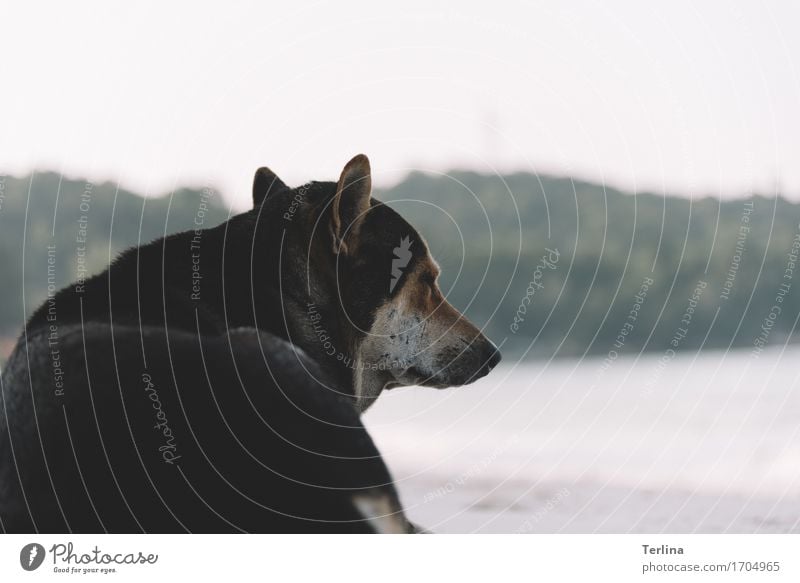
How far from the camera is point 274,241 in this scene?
7.45 m

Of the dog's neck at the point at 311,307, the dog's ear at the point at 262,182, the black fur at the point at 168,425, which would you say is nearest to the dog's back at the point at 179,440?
the black fur at the point at 168,425

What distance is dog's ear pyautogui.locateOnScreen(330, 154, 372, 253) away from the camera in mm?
7250

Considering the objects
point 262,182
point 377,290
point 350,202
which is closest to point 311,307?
point 377,290

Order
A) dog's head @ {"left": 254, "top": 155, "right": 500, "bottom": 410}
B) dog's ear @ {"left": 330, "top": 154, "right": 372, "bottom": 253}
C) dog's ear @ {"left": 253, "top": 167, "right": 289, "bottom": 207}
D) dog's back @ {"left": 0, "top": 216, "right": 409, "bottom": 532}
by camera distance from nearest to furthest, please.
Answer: dog's back @ {"left": 0, "top": 216, "right": 409, "bottom": 532} → dog's ear @ {"left": 330, "top": 154, "right": 372, "bottom": 253} → dog's head @ {"left": 254, "top": 155, "right": 500, "bottom": 410} → dog's ear @ {"left": 253, "top": 167, "right": 289, "bottom": 207}

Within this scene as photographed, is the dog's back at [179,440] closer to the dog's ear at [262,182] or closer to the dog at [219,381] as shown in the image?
the dog at [219,381]

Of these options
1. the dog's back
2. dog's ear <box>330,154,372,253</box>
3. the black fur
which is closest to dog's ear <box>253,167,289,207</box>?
dog's ear <box>330,154,372,253</box>

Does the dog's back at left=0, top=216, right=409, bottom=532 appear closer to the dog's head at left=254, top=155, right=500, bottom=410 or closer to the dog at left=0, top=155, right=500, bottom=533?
the dog at left=0, top=155, right=500, bottom=533

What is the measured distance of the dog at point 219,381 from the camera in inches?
190

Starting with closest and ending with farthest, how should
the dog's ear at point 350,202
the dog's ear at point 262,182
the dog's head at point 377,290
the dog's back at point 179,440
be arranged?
the dog's back at point 179,440 → the dog's ear at point 350,202 → the dog's head at point 377,290 → the dog's ear at point 262,182

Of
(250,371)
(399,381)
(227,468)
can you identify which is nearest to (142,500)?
(227,468)

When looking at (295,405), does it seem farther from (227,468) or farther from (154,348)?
(154,348)

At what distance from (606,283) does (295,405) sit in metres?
38.2

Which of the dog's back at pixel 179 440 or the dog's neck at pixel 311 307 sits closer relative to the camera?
the dog's back at pixel 179 440

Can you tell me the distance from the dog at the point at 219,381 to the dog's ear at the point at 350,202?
0.01m
